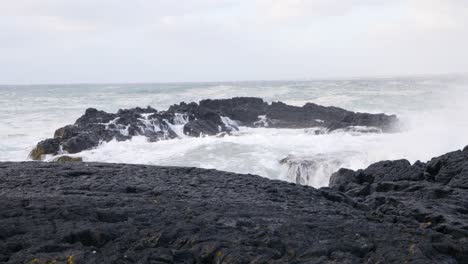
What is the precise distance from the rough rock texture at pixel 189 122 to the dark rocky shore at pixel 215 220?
1303 cm

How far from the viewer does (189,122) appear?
79.1 ft

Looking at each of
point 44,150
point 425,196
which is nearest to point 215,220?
point 425,196

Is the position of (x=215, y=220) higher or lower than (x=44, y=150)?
higher

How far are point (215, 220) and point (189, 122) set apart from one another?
64.9 feet

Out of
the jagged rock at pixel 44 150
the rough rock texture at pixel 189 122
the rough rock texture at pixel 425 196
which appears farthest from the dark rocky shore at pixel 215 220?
the rough rock texture at pixel 189 122

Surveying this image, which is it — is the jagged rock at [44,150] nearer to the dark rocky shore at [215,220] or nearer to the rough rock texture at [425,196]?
the dark rocky shore at [215,220]

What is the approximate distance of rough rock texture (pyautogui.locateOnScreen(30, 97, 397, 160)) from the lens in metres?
19.2

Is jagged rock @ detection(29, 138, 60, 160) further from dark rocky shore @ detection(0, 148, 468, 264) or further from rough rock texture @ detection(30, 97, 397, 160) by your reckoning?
dark rocky shore @ detection(0, 148, 468, 264)

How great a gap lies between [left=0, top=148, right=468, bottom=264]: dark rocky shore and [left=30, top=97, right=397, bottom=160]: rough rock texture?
513 inches

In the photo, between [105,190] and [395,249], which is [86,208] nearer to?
[105,190]

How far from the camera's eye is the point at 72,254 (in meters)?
3.67

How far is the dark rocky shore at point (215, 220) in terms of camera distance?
382cm

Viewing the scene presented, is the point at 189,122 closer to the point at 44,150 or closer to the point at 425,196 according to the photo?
the point at 44,150

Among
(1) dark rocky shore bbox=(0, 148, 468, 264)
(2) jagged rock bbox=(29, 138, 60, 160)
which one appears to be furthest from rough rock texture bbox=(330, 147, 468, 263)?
(2) jagged rock bbox=(29, 138, 60, 160)
